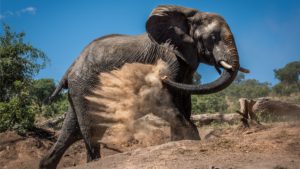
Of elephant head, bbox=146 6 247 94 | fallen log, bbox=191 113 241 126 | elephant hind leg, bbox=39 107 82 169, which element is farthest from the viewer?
fallen log, bbox=191 113 241 126

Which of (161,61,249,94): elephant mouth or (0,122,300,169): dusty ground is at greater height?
(161,61,249,94): elephant mouth

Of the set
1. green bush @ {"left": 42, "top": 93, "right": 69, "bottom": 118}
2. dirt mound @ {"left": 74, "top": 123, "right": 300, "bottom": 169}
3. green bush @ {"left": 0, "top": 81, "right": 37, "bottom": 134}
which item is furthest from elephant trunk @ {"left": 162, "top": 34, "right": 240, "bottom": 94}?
green bush @ {"left": 42, "top": 93, "right": 69, "bottom": 118}

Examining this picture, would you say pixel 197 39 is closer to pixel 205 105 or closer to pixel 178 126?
pixel 178 126

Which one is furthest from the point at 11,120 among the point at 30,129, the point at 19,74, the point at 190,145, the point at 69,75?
the point at 190,145

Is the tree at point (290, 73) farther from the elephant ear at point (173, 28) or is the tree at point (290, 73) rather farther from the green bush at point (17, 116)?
the elephant ear at point (173, 28)

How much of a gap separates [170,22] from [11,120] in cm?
764

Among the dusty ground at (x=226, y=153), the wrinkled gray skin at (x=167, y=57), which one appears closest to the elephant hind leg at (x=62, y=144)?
the wrinkled gray skin at (x=167, y=57)

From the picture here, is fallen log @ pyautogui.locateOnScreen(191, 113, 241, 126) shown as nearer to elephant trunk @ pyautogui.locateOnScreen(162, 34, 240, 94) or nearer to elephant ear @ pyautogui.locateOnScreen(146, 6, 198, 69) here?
elephant ear @ pyautogui.locateOnScreen(146, 6, 198, 69)

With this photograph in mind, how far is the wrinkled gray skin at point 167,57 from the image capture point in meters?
6.82

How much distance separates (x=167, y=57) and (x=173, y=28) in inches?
22.9

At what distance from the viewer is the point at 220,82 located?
22.1 feet

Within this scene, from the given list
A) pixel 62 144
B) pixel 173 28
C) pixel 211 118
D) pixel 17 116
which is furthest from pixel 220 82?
pixel 211 118

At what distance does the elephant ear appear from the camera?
7.25 m

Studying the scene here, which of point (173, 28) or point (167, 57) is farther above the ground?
point (173, 28)
